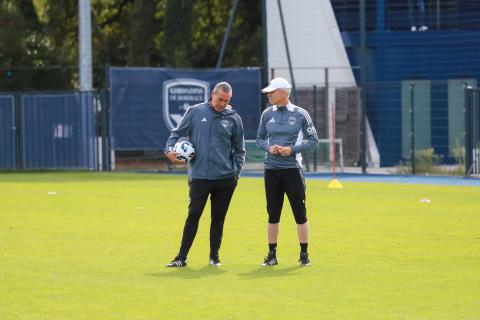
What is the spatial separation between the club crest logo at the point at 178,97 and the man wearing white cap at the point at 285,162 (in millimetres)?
20615

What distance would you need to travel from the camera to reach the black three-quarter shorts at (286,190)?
12609 millimetres

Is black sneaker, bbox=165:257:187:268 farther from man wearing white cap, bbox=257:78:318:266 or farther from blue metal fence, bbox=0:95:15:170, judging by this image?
blue metal fence, bbox=0:95:15:170

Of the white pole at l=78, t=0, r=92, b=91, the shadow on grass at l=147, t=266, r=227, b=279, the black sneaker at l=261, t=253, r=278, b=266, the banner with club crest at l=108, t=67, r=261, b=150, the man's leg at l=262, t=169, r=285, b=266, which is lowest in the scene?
the shadow on grass at l=147, t=266, r=227, b=279

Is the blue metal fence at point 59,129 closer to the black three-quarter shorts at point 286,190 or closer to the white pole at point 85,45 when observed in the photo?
the white pole at point 85,45

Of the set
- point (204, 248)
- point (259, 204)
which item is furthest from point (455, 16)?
point (204, 248)

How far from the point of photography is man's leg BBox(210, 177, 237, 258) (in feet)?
41.4

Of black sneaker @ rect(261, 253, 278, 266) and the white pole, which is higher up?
the white pole

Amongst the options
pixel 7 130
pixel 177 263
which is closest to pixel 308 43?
pixel 7 130

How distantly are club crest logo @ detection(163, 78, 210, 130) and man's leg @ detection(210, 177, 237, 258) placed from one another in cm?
2061

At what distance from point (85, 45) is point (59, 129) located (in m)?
2.59

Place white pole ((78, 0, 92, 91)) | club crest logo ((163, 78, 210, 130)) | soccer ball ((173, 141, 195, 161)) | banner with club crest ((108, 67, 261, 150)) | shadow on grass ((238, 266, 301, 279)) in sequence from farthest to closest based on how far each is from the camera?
1. white pole ((78, 0, 92, 91))
2. club crest logo ((163, 78, 210, 130))
3. banner with club crest ((108, 67, 261, 150))
4. soccer ball ((173, 141, 195, 161))
5. shadow on grass ((238, 266, 301, 279))

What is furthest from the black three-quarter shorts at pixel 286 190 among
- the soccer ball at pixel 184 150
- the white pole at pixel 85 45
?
the white pole at pixel 85 45

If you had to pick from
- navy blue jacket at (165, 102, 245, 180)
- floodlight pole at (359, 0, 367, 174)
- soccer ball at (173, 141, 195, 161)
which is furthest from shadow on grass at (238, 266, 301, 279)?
floodlight pole at (359, 0, 367, 174)

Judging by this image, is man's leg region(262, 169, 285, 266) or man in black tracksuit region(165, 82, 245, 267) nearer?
man in black tracksuit region(165, 82, 245, 267)
